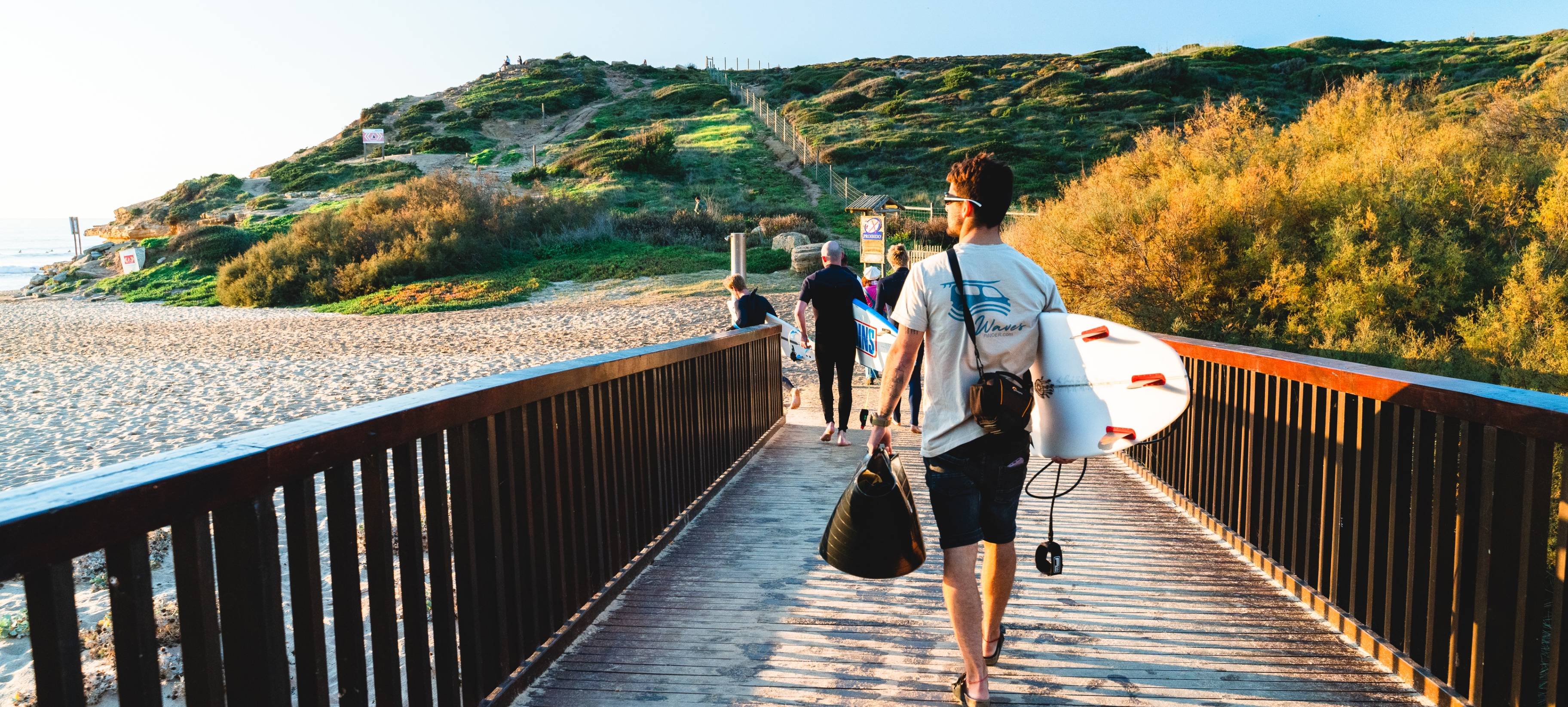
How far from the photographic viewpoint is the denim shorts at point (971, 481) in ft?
9.69

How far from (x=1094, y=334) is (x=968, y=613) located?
0.99 m

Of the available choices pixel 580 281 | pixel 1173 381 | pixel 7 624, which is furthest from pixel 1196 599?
pixel 580 281

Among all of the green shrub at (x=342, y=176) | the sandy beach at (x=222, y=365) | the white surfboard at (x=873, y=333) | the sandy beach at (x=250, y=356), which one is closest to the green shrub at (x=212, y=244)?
the sandy beach at (x=250, y=356)

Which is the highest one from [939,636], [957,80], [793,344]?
[957,80]

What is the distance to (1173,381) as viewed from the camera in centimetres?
296

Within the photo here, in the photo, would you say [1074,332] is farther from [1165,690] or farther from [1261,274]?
[1261,274]

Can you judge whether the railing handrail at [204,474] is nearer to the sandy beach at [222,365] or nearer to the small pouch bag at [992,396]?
the small pouch bag at [992,396]

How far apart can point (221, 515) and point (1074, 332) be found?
2385 mm

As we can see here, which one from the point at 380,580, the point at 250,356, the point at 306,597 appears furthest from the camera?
the point at 250,356

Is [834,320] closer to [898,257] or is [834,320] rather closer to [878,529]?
[898,257]

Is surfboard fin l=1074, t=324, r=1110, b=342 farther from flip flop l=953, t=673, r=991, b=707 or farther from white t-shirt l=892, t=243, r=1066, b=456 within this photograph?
flip flop l=953, t=673, r=991, b=707

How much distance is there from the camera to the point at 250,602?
6.39 ft

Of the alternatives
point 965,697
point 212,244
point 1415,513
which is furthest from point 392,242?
point 1415,513

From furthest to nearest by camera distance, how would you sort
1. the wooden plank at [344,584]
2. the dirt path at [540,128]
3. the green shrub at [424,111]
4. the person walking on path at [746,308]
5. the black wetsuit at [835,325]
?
the green shrub at [424,111] < the dirt path at [540,128] < the person walking on path at [746,308] < the black wetsuit at [835,325] < the wooden plank at [344,584]
